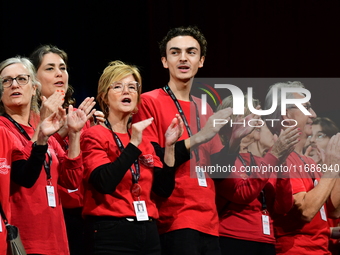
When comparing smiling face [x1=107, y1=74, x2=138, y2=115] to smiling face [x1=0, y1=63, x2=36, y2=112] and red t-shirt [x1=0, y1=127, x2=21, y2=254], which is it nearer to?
smiling face [x1=0, y1=63, x2=36, y2=112]

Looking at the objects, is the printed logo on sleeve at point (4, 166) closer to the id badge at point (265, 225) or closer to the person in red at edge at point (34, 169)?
the person in red at edge at point (34, 169)

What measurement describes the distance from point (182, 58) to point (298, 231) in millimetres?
1462

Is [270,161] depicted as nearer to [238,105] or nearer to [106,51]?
[238,105]

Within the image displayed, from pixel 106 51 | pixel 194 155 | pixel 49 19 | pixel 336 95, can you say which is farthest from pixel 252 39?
pixel 194 155

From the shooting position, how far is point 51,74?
393 cm

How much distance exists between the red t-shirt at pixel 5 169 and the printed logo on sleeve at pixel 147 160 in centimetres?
66

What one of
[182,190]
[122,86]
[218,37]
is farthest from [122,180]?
[218,37]

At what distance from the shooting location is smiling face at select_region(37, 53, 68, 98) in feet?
12.8

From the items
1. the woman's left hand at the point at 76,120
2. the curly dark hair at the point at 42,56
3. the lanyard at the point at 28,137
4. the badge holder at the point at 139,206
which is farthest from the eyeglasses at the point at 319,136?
the lanyard at the point at 28,137

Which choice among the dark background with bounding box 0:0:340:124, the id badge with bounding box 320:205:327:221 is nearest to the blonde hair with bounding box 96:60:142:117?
the id badge with bounding box 320:205:327:221

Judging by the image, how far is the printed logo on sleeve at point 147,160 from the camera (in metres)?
3.15

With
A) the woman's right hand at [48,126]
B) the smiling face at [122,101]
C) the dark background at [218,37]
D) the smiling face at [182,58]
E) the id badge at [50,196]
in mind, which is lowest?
the id badge at [50,196]

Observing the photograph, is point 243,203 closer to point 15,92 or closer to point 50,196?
point 50,196

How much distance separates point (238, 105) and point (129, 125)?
0.84 metres
